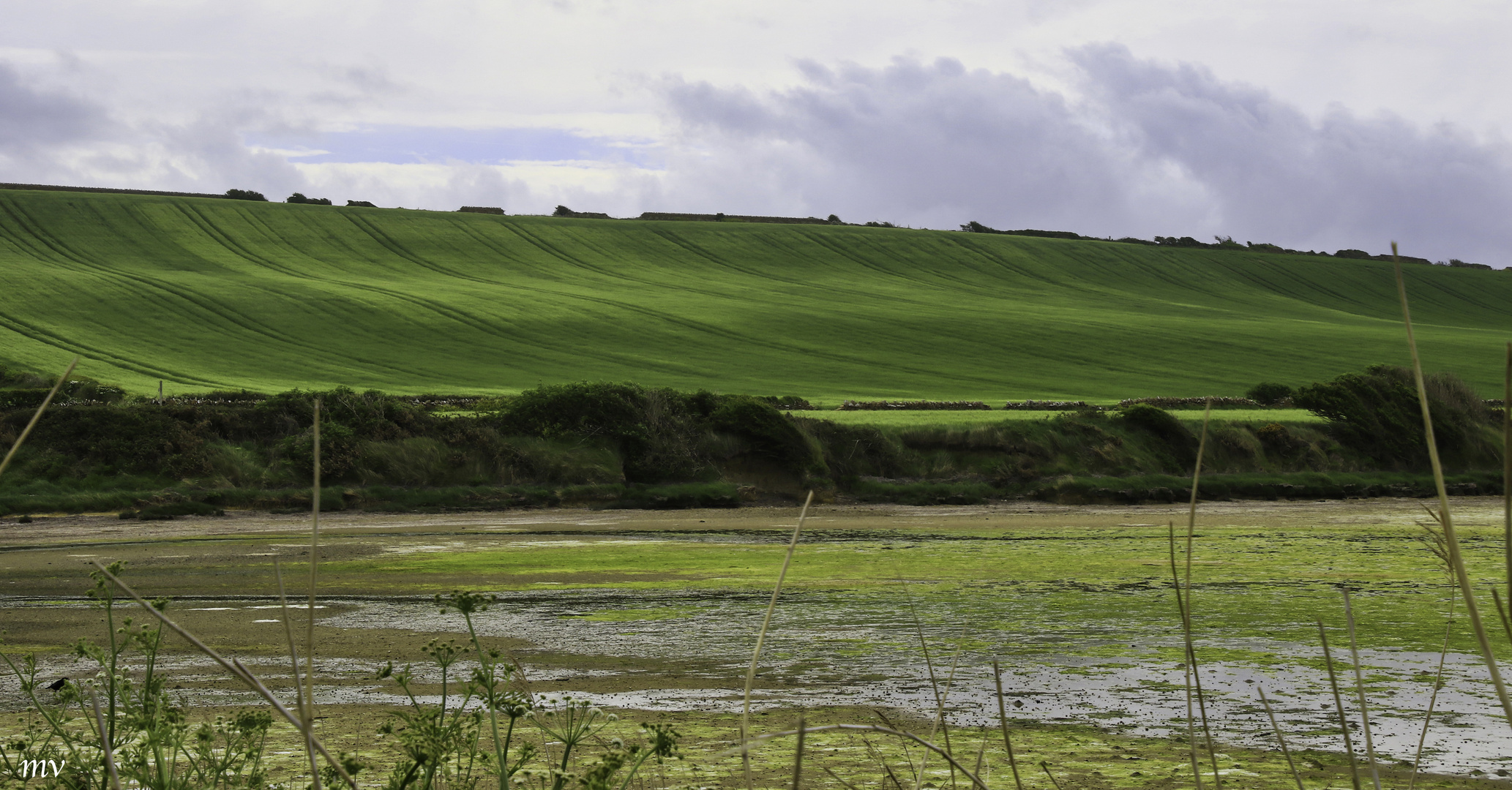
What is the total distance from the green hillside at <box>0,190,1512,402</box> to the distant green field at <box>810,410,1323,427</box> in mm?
9297

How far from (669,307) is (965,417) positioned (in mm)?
32051

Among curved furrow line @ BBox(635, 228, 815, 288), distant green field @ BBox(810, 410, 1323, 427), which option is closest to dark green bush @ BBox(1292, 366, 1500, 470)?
distant green field @ BBox(810, 410, 1323, 427)

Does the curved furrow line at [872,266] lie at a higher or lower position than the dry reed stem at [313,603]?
higher

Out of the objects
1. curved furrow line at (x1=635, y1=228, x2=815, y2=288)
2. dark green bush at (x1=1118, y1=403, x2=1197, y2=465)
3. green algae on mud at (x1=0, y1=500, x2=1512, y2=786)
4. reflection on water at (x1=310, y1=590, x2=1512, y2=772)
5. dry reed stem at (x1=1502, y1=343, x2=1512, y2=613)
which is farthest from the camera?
curved furrow line at (x1=635, y1=228, x2=815, y2=288)

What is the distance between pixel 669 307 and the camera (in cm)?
6825

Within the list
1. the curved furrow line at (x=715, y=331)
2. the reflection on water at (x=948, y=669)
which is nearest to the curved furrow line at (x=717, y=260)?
the curved furrow line at (x=715, y=331)

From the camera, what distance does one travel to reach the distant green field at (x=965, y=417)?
37188 mm

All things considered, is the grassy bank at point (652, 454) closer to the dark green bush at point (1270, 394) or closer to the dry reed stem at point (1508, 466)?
the dark green bush at point (1270, 394)

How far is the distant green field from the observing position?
37188mm

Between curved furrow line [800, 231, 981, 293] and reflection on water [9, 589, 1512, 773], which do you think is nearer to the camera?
reflection on water [9, 589, 1512, 773]

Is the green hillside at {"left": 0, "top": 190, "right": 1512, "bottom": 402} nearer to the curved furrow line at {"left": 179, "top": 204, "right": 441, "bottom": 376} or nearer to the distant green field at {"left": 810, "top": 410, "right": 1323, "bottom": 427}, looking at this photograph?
the curved furrow line at {"left": 179, "top": 204, "right": 441, "bottom": 376}

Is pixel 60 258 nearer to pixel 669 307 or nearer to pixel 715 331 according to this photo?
pixel 669 307

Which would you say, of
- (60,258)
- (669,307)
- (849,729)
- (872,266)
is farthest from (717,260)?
(849,729)

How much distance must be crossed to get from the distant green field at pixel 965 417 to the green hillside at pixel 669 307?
930cm
